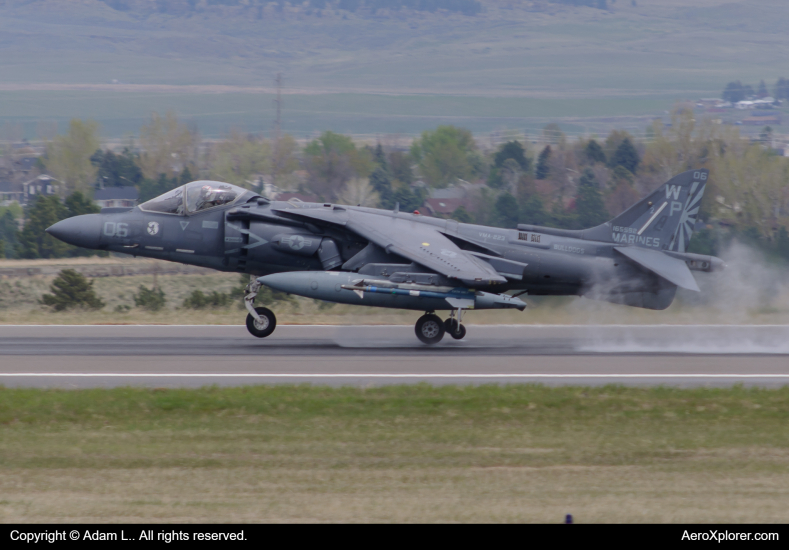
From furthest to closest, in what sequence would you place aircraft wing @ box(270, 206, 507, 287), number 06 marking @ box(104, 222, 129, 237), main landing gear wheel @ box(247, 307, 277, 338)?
number 06 marking @ box(104, 222, 129, 237)
main landing gear wheel @ box(247, 307, 277, 338)
aircraft wing @ box(270, 206, 507, 287)

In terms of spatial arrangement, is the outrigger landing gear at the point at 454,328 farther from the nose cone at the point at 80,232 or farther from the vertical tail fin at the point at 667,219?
the nose cone at the point at 80,232

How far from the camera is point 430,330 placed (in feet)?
61.1

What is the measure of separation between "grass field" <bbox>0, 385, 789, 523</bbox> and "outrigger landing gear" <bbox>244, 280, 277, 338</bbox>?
19.0 feet

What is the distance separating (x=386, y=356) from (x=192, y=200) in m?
5.73

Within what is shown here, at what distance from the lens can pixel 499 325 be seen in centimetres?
2230

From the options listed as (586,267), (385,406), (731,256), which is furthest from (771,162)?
(385,406)

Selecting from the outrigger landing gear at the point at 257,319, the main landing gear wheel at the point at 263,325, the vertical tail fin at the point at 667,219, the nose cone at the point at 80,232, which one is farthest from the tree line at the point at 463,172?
the vertical tail fin at the point at 667,219

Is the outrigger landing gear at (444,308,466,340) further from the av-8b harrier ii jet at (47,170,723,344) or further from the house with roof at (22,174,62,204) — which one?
the house with roof at (22,174,62,204)

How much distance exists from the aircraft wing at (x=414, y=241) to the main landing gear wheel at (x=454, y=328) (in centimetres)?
137

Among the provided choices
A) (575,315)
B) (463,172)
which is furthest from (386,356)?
(463,172)

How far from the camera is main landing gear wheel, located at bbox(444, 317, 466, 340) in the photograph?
19.2 meters

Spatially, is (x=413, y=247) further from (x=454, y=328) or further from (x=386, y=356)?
(x=386, y=356)

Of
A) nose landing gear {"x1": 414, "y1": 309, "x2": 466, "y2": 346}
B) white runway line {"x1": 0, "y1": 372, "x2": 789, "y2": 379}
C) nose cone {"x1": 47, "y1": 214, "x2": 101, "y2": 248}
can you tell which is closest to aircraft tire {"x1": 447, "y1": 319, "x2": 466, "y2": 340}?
nose landing gear {"x1": 414, "y1": 309, "x2": 466, "y2": 346}

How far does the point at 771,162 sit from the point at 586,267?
2661 inches
